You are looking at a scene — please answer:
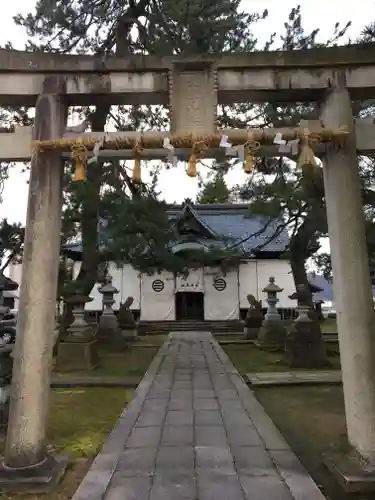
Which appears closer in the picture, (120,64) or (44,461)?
(44,461)

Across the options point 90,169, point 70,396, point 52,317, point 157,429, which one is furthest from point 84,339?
point 52,317

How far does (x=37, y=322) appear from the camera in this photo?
421cm

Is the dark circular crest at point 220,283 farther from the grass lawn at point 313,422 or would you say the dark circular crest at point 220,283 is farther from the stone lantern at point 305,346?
the grass lawn at point 313,422

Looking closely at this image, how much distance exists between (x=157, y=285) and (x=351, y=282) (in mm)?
22463

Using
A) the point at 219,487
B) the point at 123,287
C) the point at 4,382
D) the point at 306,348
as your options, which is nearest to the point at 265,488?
the point at 219,487

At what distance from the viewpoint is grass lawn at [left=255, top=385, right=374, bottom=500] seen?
420cm

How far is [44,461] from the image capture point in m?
4.16

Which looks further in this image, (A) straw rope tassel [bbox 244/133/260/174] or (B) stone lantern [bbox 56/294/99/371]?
(B) stone lantern [bbox 56/294/99/371]

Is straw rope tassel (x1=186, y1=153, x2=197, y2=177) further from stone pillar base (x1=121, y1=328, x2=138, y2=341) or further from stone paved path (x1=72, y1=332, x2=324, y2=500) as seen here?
stone pillar base (x1=121, y1=328, x2=138, y2=341)

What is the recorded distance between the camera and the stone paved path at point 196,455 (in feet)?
11.7

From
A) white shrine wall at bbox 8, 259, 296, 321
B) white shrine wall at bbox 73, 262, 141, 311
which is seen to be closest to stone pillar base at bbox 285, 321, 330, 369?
white shrine wall at bbox 8, 259, 296, 321

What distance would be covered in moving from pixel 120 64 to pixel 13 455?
3965mm

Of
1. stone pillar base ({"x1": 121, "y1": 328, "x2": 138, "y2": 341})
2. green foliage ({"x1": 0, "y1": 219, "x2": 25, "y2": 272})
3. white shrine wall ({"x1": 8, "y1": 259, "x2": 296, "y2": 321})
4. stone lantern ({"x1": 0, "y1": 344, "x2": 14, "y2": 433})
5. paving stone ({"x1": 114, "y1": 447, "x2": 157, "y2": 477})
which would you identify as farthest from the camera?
white shrine wall ({"x1": 8, "y1": 259, "x2": 296, "y2": 321})

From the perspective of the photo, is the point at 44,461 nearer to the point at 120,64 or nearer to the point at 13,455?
the point at 13,455
